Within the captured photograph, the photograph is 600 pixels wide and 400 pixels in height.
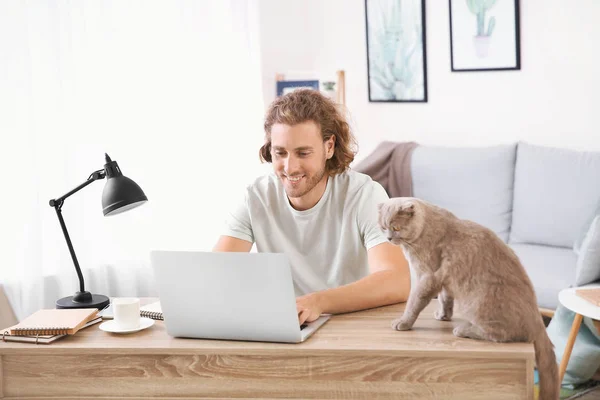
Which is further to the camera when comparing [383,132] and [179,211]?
[383,132]

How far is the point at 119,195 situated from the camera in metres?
1.91

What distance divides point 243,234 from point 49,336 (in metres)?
0.76

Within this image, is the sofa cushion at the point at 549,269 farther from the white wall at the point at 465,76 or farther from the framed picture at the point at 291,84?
the framed picture at the point at 291,84

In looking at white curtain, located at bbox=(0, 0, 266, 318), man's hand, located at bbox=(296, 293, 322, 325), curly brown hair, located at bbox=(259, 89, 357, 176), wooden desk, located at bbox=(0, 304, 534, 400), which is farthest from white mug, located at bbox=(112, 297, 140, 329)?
white curtain, located at bbox=(0, 0, 266, 318)

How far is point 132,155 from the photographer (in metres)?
3.50

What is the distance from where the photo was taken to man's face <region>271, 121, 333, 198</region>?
6.80 ft

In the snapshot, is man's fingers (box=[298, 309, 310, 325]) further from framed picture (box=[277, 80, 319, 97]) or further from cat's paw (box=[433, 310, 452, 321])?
framed picture (box=[277, 80, 319, 97])

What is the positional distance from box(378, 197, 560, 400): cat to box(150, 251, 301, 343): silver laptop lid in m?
0.26

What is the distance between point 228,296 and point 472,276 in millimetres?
487

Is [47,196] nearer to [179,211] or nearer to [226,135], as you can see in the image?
[179,211]

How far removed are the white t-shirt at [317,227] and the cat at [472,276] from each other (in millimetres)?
618

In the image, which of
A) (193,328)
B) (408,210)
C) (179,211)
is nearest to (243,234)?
(193,328)

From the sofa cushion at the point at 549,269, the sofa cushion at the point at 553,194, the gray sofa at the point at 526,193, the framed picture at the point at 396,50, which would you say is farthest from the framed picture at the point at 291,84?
the sofa cushion at the point at 549,269

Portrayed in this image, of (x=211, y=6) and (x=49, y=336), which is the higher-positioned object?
(x=211, y=6)
